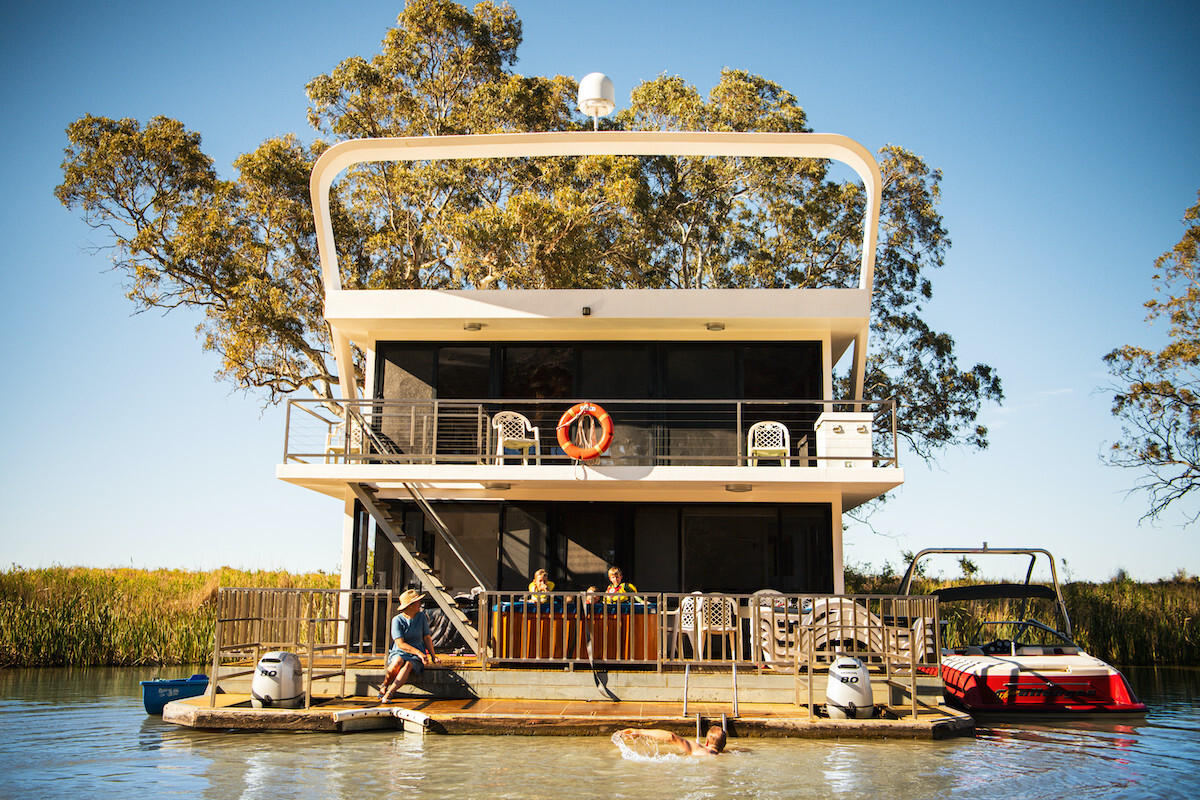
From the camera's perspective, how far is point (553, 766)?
9117mm

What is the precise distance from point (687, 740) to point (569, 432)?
5263 mm

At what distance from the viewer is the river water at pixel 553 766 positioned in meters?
8.22

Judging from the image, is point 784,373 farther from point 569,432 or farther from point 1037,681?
point 1037,681

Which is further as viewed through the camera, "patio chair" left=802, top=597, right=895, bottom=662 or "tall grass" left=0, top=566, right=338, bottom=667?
"tall grass" left=0, top=566, right=338, bottom=667

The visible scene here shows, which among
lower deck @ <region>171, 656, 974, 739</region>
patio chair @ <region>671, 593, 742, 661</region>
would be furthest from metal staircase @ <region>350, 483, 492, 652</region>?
patio chair @ <region>671, 593, 742, 661</region>

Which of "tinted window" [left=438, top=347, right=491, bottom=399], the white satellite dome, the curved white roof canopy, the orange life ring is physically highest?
the white satellite dome

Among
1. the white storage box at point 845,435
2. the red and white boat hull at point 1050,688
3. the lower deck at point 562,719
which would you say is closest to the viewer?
the lower deck at point 562,719

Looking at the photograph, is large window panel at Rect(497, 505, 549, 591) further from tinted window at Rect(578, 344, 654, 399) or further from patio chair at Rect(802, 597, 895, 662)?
patio chair at Rect(802, 597, 895, 662)

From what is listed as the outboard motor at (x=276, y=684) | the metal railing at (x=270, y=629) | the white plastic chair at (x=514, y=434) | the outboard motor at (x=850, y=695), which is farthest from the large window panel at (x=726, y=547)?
the outboard motor at (x=276, y=684)

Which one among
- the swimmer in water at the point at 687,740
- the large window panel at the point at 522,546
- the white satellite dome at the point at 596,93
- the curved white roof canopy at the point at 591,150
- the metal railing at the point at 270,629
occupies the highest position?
the white satellite dome at the point at 596,93

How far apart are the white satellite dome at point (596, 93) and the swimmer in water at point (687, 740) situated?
11.5 meters

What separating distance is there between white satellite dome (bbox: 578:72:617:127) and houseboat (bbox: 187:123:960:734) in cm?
288

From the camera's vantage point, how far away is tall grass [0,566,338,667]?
19.3m

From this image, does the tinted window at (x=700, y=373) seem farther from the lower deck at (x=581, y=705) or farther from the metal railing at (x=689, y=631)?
the lower deck at (x=581, y=705)
